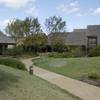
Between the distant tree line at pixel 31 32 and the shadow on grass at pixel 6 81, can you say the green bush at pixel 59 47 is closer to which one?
the distant tree line at pixel 31 32

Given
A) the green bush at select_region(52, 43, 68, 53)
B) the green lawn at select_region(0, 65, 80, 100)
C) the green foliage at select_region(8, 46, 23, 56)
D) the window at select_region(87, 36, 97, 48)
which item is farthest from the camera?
the window at select_region(87, 36, 97, 48)

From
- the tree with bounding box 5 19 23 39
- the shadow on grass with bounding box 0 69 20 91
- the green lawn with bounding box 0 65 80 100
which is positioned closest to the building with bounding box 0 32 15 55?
the tree with bounding box 5 19 23 39

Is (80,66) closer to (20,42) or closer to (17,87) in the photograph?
(17,87)

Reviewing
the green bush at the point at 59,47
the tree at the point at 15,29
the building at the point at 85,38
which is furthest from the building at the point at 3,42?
the building at the point at 85,38

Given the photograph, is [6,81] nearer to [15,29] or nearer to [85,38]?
[15,29]

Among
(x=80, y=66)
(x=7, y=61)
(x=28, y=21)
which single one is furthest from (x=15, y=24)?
(x=7, y=61)

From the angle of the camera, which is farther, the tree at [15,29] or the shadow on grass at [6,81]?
the tree at [15,29]

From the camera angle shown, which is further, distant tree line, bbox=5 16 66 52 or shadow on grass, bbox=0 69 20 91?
distant tree line, bbox=5 16 66 52

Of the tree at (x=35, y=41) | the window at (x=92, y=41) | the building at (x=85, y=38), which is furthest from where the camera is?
the building at (x=85, y=38)

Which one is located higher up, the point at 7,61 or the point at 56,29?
the point at 56,29

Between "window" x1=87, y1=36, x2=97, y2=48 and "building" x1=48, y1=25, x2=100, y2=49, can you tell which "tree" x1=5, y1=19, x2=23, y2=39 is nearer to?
"building" x1=48, y1=25, x2=100, y2=49

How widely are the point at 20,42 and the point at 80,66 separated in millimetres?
35388

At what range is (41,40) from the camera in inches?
2393

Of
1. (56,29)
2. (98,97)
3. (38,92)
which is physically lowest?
(98,97)
